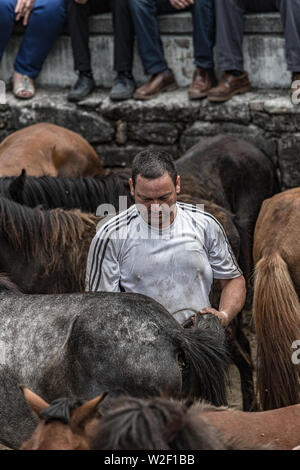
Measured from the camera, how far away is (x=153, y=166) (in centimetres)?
332

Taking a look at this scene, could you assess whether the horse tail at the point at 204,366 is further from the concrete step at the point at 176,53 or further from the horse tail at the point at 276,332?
the concrete step at the point at 176,53

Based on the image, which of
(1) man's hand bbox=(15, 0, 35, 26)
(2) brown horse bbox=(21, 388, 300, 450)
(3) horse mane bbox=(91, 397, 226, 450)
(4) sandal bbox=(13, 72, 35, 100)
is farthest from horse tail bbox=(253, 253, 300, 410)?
(1) man's hand bbox=(15, 0, 35, 26)

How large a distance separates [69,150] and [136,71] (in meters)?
1.32

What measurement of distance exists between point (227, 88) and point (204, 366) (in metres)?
4.13

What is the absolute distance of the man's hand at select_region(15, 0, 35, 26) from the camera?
7074 mm

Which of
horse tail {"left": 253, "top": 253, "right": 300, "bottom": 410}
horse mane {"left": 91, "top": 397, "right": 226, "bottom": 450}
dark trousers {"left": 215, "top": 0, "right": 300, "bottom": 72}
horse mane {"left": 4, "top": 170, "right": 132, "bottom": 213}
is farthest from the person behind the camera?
dark trousers {"left": 215, "top": 0, "right": 300, "bottom": 72}

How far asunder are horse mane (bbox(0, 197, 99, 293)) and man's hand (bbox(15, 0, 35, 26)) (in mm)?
3358

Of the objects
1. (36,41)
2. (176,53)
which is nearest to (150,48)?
(176,53)

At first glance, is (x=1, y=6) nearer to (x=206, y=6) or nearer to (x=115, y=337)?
(x=206, y=6)

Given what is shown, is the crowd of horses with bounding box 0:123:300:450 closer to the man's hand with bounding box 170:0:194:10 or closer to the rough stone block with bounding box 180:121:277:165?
the rough stone block with bounding box 180:121:277:165

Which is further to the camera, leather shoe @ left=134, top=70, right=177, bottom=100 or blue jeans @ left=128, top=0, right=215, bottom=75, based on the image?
leather shoe @ left=134, top=70, right=177, bottom=100

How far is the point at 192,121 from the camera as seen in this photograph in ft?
22.4

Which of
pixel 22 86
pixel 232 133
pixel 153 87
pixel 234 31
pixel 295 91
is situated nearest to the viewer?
pixel 295 91

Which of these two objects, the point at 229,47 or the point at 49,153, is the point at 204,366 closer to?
the point at 49,153
